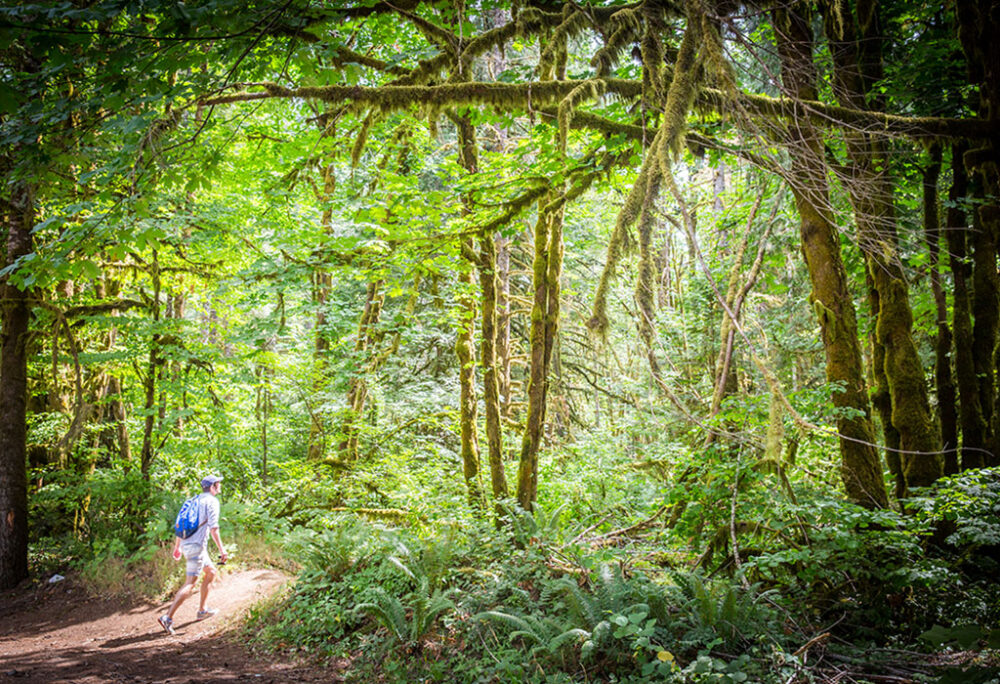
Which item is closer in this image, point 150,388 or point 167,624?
point 167,624

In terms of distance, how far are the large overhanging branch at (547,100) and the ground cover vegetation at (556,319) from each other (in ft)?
0.10

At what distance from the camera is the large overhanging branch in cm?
470

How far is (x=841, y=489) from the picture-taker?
20.9 feet

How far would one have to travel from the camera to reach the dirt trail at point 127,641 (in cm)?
506

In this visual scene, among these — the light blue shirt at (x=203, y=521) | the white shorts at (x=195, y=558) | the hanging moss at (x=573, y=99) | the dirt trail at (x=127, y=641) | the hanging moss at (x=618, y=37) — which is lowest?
the dirt trail at (x=127, y=641)

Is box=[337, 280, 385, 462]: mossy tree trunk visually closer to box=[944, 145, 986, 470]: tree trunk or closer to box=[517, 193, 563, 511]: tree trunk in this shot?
box=[517, 193, 563, 511]: tree trunk

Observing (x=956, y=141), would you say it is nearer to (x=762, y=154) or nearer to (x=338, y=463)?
(x=762, y=154)

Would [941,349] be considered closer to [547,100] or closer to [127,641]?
[547,100]

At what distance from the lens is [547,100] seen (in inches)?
206

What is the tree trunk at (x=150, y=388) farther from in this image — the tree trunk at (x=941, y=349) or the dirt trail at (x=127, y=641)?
the tree trunk at (x=941, y=349)

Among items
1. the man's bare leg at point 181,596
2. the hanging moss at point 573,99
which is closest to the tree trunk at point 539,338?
the hanging moss at point 573,99

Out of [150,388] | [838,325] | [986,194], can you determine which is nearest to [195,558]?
[150,388]

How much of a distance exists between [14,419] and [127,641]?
4.44m

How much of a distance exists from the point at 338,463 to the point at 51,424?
526cm
